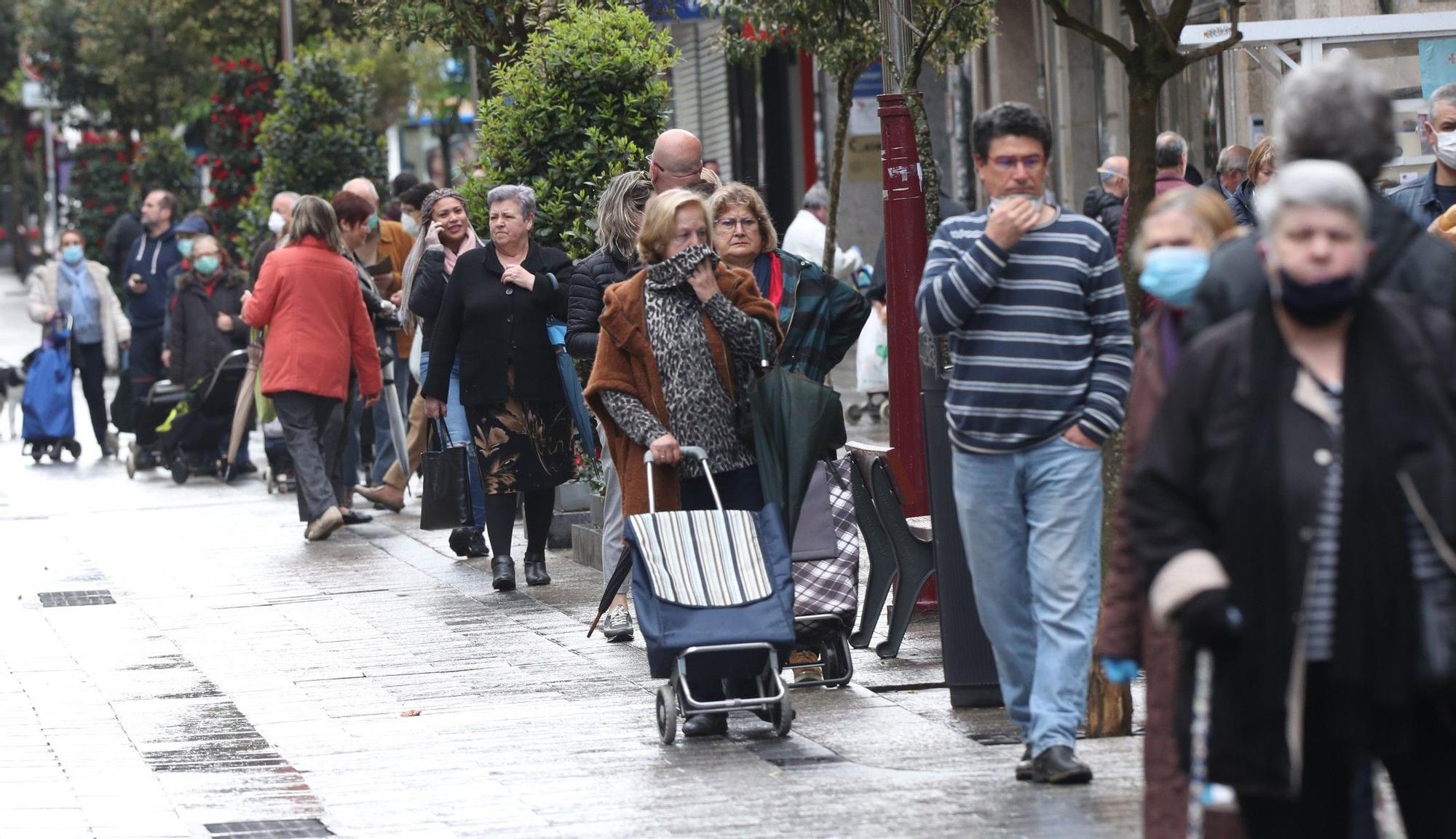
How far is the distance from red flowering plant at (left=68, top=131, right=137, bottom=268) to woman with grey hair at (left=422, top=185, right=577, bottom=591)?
2398cm

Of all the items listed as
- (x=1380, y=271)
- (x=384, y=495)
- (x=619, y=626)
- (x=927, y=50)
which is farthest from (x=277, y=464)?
(x=1380, y=271)

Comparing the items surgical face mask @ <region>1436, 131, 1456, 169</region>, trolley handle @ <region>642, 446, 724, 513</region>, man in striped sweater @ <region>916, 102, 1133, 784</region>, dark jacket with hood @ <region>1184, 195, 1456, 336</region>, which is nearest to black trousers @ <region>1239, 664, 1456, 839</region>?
dark jacket with hood @ <region>1184, 195, 1456, 336</region>

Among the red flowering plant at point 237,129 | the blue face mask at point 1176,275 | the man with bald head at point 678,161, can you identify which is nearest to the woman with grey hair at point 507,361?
the man with bald head at point 678,161

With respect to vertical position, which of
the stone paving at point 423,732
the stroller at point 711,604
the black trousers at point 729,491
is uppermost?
the black trousers at point 729,491

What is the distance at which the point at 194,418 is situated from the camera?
1656cm

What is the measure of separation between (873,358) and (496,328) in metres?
7.83

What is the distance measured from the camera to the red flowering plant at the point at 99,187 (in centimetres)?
3425

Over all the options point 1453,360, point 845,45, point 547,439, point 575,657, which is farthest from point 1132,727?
point 845,45

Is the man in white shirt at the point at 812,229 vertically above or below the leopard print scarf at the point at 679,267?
above

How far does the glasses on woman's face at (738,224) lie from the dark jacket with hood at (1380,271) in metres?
3.87

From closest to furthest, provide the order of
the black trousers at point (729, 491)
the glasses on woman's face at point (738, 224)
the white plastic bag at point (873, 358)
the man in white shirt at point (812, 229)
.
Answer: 1. the black trousers at point (729, 491)
2. the glasses on woman's face at point (738, 224)
3. the white plastic bag at point (873, 358)
4. the man in white shirt at point (812, 229)

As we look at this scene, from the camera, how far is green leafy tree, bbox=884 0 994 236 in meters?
9.26

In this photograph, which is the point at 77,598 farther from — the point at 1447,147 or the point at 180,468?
the point at 1447,147

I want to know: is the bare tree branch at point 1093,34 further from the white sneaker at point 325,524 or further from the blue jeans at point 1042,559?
the white sneaker at point 325,524
